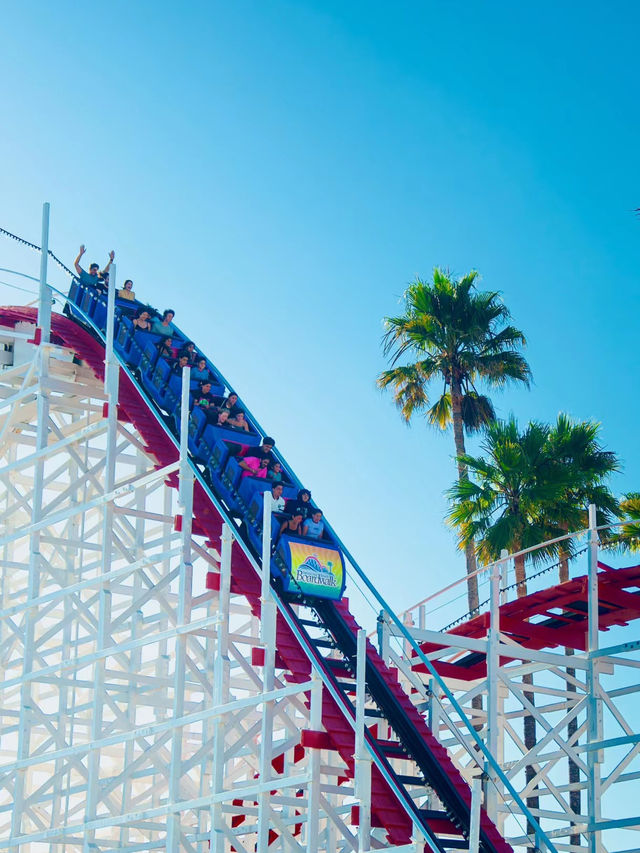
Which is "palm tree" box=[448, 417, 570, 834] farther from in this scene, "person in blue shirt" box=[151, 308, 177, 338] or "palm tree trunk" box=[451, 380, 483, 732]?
"person in blue shirt" box=[151, 308, 177, 338]

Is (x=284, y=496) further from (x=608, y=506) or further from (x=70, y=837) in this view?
(x=608, y=506)

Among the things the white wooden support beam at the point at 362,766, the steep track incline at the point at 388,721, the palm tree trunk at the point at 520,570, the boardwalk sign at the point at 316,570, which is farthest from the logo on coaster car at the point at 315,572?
the palm tree trunk at the point at 520,570

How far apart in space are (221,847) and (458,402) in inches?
549

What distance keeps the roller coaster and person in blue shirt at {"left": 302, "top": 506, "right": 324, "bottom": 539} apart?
1.14 feet

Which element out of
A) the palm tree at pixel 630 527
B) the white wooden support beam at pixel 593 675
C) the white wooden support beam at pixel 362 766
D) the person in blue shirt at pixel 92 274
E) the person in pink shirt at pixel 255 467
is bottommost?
the white wooden support beam at pixel 362 766

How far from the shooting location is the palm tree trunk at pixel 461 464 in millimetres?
25781

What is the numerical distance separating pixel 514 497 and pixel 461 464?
4.96ft

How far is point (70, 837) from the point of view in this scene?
1736cm

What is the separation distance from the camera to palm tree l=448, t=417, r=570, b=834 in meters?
24.9

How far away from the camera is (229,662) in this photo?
617 inches

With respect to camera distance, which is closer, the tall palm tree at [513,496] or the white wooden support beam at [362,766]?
the white wooden support beam at [362,766]

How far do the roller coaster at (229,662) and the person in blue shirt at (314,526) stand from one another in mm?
349

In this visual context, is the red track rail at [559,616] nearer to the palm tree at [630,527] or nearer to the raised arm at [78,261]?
the palm tree at [630,527]

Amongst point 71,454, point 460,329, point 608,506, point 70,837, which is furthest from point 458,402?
point 70,837
